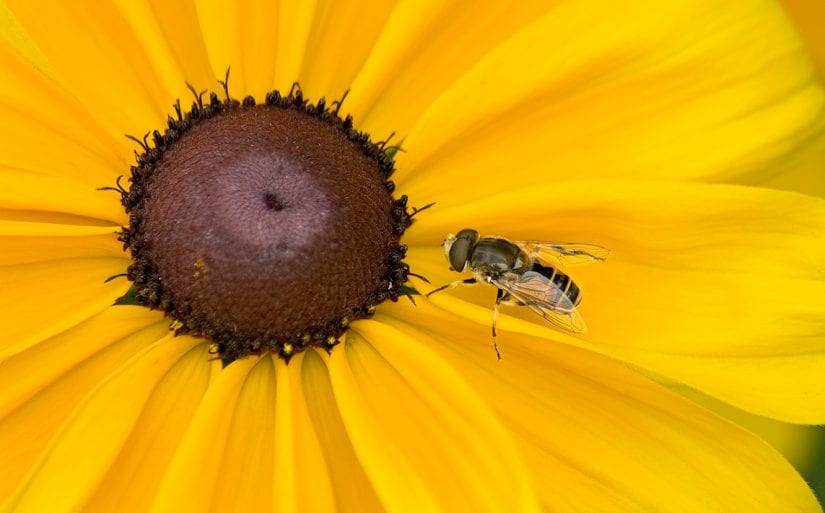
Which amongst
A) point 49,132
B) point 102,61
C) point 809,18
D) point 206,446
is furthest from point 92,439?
point 809,18

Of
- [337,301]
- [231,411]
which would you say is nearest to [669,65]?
[337,301]

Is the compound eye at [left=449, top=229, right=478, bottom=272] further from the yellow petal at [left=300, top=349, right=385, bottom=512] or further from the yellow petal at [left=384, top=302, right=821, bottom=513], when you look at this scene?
the yellow petal at [left=300, top=349, right=385, bottom=512]

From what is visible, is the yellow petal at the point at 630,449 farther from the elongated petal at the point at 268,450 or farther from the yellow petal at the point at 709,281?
the elongated petal at the point at 268,450

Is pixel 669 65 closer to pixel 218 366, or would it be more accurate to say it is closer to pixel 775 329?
pixel 775 329

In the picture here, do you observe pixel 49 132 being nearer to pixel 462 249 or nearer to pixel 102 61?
pixel 102 61

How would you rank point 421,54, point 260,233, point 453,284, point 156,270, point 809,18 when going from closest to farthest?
1. point 260,233
2. point 156,270
3. point 453,284
4. point 421,54
5. point 809,18

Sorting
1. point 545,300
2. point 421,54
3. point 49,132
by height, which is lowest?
point 545,300

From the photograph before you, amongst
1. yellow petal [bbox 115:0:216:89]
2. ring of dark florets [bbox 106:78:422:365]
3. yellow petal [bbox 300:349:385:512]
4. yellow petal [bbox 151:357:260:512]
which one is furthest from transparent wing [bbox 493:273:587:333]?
yellow petal [bbox 115:0:216:89]
